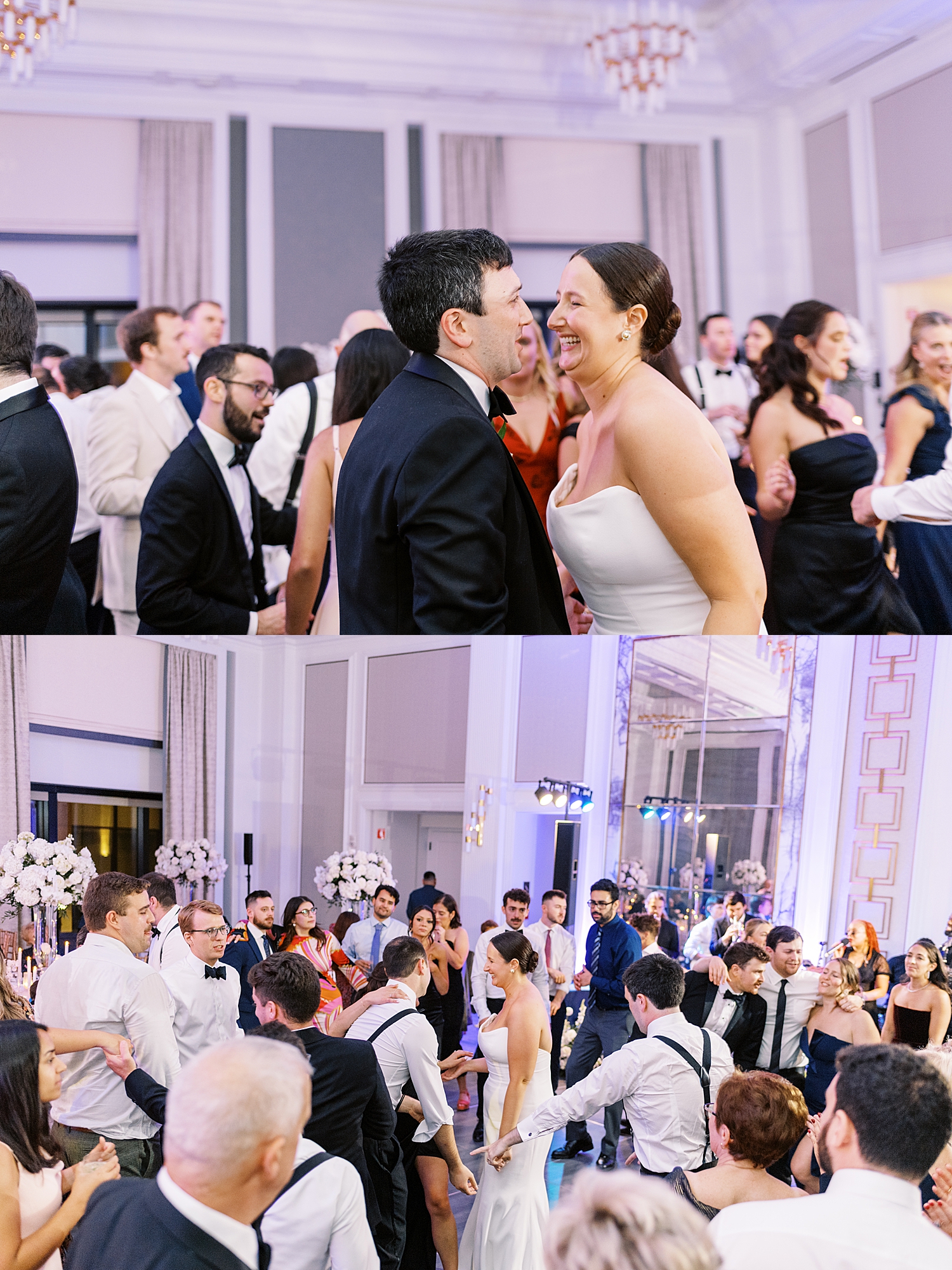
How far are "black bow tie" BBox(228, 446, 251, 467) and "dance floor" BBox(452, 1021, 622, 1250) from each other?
2.03 m

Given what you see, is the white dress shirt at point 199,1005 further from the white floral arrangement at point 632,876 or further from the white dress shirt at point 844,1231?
the white dress shirt at point 844,1231

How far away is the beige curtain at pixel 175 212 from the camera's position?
888 cm

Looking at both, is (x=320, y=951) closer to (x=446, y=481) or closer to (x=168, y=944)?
(x=168, y=944)

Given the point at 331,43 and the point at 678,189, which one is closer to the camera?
the point at 331,43

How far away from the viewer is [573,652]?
92.0 inches

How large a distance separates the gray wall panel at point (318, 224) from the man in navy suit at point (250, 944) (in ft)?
23.8

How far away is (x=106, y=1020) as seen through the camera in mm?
2266

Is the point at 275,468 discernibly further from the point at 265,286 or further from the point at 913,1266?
the point at 265,286

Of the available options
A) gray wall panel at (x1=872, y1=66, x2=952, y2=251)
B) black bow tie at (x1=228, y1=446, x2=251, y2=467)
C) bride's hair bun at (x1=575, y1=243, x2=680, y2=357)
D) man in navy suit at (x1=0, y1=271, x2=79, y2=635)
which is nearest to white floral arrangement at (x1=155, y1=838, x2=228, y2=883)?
man in navy suit at (x1=0, y1=271, x2=79, y2=635)

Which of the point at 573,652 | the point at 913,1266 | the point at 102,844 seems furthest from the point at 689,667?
the point at 102,844

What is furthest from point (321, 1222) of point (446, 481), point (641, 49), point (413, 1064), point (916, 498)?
point (641, 49)

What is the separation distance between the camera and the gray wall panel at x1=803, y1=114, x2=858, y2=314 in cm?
912

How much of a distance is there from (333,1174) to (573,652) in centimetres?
107

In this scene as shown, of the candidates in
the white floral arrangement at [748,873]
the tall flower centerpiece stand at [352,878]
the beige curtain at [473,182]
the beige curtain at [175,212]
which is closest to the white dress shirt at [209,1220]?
the tall flower centerpiece stand at [352,878]
